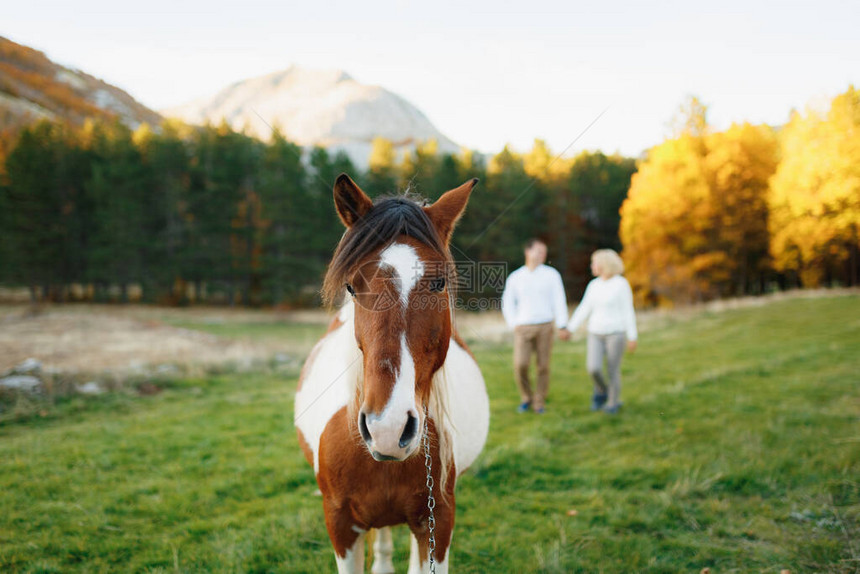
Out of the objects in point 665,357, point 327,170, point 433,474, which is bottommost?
point 665,357

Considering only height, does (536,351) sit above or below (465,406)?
below

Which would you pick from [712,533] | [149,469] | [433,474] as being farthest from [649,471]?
[149,469]

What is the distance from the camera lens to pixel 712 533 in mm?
3535

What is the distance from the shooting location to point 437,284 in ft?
5.91

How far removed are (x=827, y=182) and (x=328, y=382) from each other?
32.7 feet

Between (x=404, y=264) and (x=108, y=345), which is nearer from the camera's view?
(x=404, y=264)

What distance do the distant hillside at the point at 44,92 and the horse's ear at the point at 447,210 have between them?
5154 mm

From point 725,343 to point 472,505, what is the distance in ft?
38.4

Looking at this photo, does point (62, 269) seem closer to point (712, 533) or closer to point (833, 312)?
point (712, 533)

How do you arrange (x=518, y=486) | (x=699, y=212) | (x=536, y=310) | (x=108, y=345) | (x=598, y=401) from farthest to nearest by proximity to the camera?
(x=699, y=212)
(x=108, y=345)
(x=598, y=401)
(x=536, y=310)
(x=518, y=486)

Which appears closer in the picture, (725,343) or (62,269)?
(725,343)

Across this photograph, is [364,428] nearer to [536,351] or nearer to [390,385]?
[390,385]

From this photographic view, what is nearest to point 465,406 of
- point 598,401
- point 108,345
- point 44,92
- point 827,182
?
point 598,401

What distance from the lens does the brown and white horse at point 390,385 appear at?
63.4 inches
